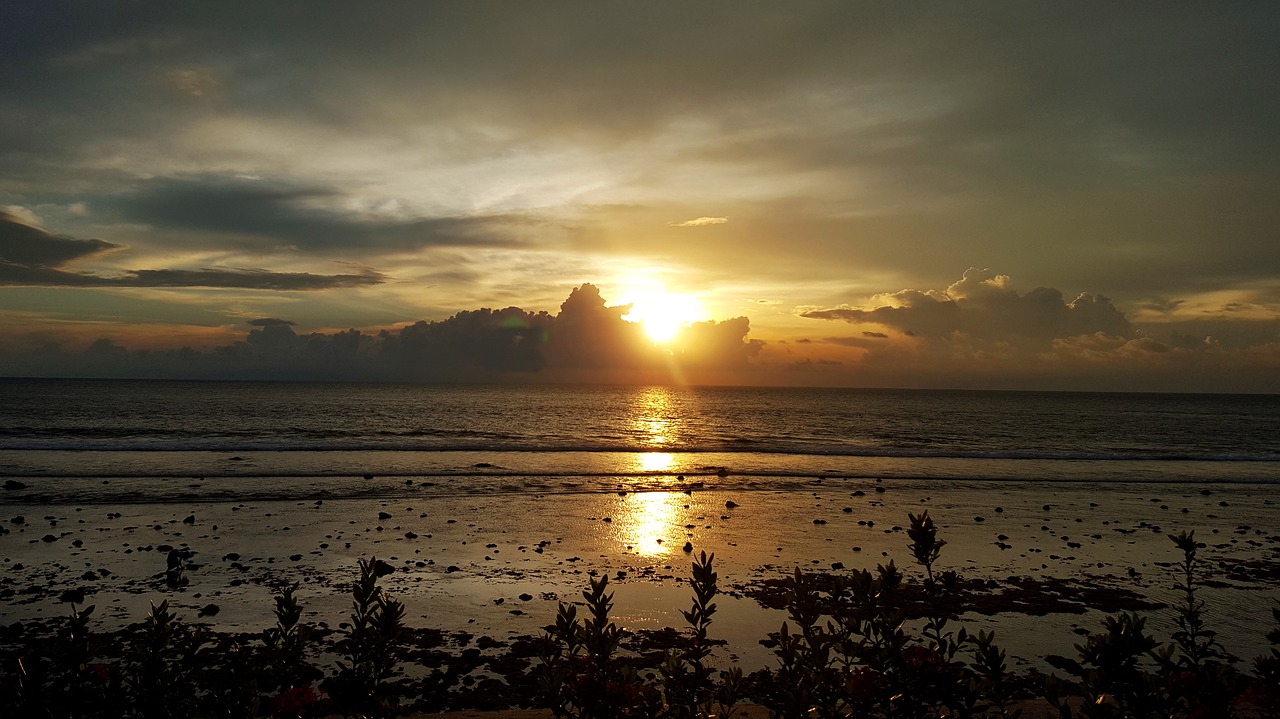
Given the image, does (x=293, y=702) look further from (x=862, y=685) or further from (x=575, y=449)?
(x=575, y=449)

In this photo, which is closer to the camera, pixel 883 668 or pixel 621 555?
pixel 883 668

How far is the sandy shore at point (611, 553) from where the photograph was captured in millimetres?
12344

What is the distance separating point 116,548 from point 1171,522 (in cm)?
3135

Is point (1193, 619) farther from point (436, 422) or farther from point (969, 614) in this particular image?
point (436, 422)

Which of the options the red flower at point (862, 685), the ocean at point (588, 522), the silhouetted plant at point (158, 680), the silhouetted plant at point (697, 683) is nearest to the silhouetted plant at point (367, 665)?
the silhouetted plant at point (158, 680)

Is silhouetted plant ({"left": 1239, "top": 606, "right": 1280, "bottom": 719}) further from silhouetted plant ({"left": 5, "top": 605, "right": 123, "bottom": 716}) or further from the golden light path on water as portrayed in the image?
the golden light path on water

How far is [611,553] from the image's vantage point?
17.1 m

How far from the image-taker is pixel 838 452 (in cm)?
4725

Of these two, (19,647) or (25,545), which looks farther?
(25,545)

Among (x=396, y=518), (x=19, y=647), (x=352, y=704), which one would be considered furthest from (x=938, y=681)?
(x=396, y=518)

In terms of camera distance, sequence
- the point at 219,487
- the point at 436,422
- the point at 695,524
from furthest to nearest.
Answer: the point at 436,422 < the point at 219,487 < the point at 695,524

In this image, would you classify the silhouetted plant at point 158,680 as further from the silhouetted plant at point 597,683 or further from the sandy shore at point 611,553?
the sandy shore at point 611,553

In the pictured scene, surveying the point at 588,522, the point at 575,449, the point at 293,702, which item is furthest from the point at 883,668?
the point at 575,449

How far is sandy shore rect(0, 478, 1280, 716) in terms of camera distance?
40.5 ft
